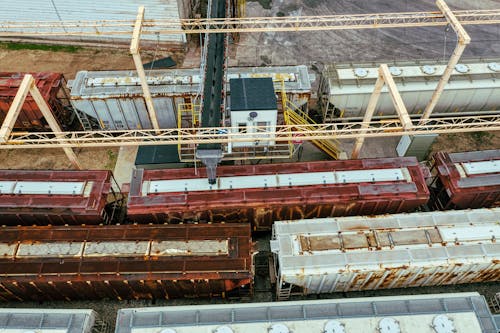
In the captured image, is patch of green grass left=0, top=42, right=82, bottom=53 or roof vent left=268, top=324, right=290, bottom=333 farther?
patch of green grass left=0, top=42, right=82, bottom=53

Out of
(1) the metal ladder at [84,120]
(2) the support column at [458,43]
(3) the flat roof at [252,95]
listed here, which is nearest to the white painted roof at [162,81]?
(1) the metal ladder at [84,120]

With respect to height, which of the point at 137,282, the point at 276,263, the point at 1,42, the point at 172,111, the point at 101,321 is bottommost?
the point at 101,321

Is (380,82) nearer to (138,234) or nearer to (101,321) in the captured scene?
(138,234)

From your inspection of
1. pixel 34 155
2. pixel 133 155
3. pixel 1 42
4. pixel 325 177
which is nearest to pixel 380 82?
pixel 325 177

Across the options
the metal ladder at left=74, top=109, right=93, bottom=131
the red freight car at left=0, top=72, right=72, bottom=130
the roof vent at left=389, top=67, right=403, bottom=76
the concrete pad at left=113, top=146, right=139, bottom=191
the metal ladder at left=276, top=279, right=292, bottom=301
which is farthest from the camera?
the metal ladder at left=74, top=109, right=93, bottom=131

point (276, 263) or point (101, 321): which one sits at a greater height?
point (276, 263)

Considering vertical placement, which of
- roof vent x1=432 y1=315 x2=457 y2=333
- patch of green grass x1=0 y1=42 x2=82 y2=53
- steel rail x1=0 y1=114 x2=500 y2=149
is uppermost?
patch of green grass x1=0 y1=42 x2=82 y2=53

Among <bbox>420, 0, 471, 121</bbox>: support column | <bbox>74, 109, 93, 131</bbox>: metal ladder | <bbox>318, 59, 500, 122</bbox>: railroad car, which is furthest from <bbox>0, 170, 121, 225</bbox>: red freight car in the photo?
<bbox>420, 0, 471, 121</bbox>: support column

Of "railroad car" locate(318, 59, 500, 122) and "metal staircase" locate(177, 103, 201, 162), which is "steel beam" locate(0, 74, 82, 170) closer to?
"metal staircase" locate(177, 103, 201, 162)
